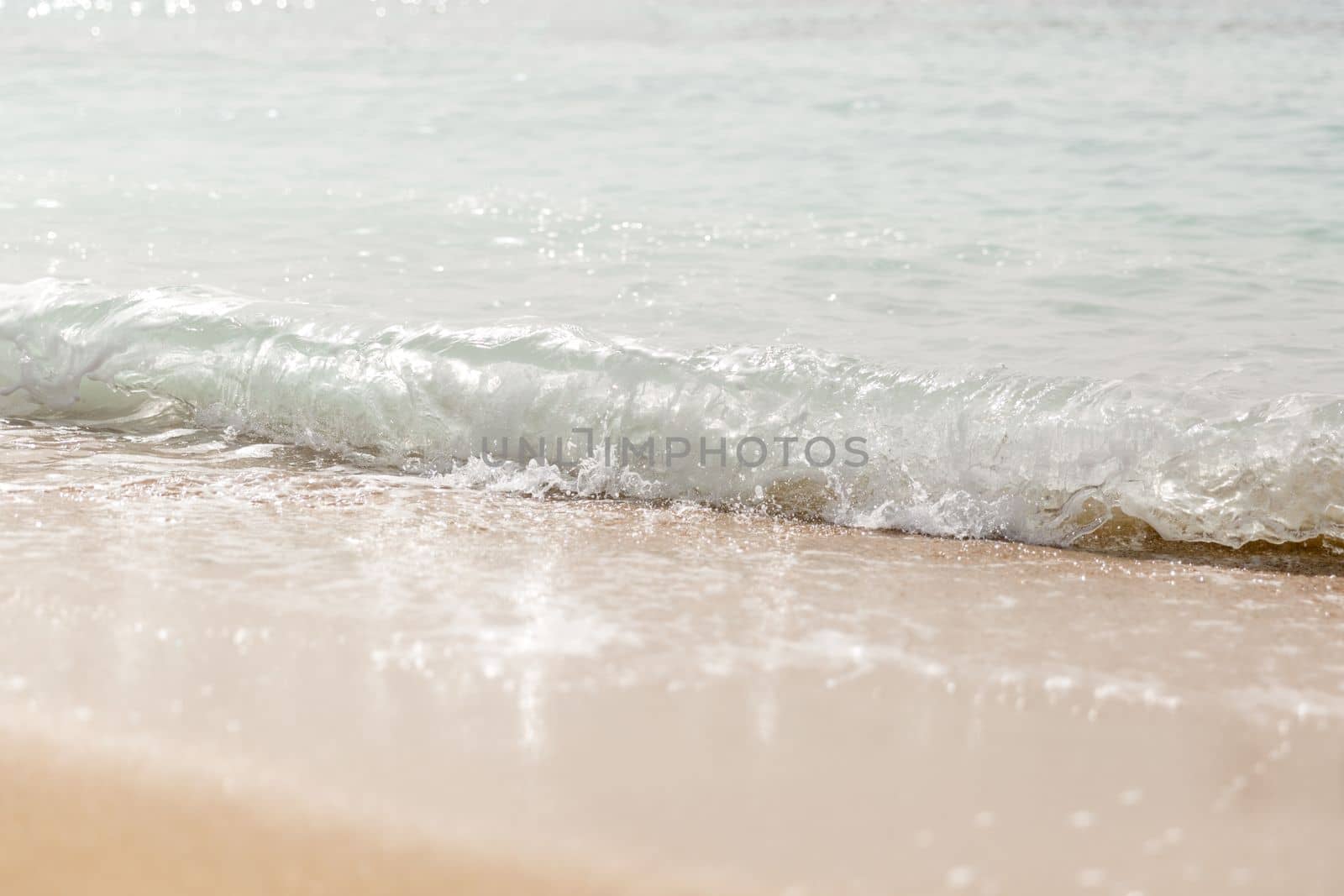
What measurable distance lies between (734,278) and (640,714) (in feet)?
9.91

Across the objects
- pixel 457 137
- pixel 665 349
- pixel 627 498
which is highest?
pixel 457 137

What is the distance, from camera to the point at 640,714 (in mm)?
1755

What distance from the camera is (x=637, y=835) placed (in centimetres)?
145

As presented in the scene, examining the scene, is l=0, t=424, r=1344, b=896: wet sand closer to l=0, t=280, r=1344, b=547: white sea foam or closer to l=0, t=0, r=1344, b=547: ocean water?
l=0, t=280, r=1344, b=547: white sea foam

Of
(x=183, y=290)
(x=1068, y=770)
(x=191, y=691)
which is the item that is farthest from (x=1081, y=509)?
(x=183, y=290)

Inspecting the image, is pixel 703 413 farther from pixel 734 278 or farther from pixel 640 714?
pixel 640 714

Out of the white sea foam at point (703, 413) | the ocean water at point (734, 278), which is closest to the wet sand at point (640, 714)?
the white sea foam at point (703, 413)

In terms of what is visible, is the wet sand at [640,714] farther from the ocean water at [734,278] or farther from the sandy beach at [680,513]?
the ocean water at [734,278]

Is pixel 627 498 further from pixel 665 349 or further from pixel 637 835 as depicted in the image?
pixel 637 835

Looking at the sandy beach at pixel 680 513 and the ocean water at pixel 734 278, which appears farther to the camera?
the ocean water at pixel 734 278

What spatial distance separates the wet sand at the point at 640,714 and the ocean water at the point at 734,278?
0.43m

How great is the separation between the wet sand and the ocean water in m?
0.43

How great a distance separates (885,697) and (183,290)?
10.2 feet

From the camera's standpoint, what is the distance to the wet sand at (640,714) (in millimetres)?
1427
